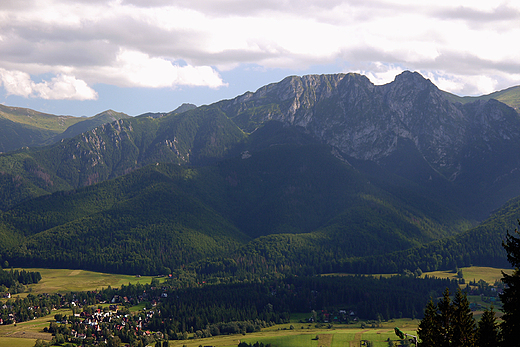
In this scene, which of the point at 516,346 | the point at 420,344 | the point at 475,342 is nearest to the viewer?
the point at 516,346

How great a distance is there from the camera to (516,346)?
57500 millimetres

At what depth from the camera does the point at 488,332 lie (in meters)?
66.2

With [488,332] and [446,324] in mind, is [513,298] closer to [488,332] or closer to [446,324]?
[488,332]

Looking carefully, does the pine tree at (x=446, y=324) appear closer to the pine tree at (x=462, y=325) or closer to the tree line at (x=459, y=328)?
the tree line at (x=459, y=328)

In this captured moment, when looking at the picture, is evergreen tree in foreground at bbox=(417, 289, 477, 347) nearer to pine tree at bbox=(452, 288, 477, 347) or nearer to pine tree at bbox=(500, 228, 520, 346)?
pine tree at bbox=(452, 288, 477, 347)

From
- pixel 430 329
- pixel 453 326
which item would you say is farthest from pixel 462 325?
pixel 430 329

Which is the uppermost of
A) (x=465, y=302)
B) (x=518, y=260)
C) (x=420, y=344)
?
(x=518, y=260)

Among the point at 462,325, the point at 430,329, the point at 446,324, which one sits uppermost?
the point at 462,325

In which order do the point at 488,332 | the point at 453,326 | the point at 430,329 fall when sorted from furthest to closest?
the point at 430,329, the point at 453,326, the point at 488,332

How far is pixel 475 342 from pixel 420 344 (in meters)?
7.63

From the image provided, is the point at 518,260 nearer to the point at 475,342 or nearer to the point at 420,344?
the point at 475,342

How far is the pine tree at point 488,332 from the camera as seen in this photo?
215 feet

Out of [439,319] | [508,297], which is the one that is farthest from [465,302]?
[508,297]

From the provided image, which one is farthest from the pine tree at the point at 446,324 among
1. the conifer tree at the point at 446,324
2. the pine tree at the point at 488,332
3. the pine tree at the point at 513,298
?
the pine tree at the point at 513,298
